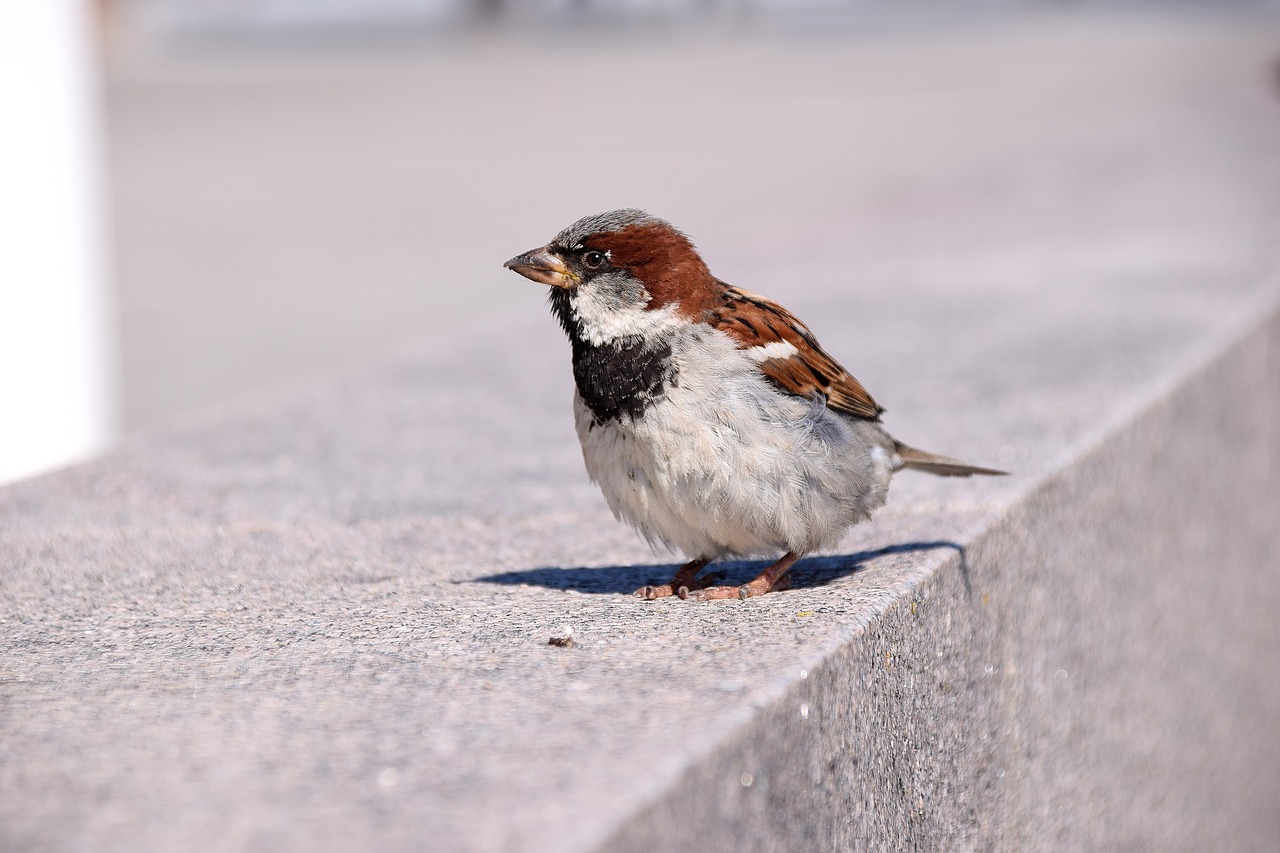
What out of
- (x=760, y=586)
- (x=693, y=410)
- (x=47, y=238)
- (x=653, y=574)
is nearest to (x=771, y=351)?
(x=693, y=410)

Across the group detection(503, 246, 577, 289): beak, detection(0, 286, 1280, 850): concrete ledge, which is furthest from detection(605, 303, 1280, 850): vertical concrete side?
detection(503, 246, 577, 289): beak

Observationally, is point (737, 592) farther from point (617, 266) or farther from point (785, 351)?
point (617, 266)

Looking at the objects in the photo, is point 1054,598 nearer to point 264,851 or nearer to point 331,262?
point 264,851

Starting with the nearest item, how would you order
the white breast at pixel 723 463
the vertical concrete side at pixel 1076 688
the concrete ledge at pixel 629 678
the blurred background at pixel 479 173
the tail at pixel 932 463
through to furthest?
the concrete ledge at pixel 629 678 → the vertical concrete side at pixel 1076 688 → the white breast at pixel 723 463 → the tail at pixel 932 463 → the blurred background at pixel 479 173

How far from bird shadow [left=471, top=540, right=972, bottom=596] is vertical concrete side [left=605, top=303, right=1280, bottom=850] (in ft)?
0.81

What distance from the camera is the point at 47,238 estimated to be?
6.02 meters

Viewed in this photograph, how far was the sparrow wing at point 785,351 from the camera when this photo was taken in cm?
305

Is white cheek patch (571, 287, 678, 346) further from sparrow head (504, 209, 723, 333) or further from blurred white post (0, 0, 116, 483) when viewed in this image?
blurred white post (0, 0, 116, 483)

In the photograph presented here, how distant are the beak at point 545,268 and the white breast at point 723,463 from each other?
0.24 meters

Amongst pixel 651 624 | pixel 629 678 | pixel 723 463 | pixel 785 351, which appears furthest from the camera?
pixel 785 351

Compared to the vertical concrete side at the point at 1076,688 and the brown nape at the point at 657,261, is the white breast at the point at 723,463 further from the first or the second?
the vertical concrete side at the point at 1076,688

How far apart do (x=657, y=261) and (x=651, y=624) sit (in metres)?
0.71

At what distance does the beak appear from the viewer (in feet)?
9.82

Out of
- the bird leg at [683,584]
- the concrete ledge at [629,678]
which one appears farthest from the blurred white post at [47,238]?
the bird leg at [683,584]
